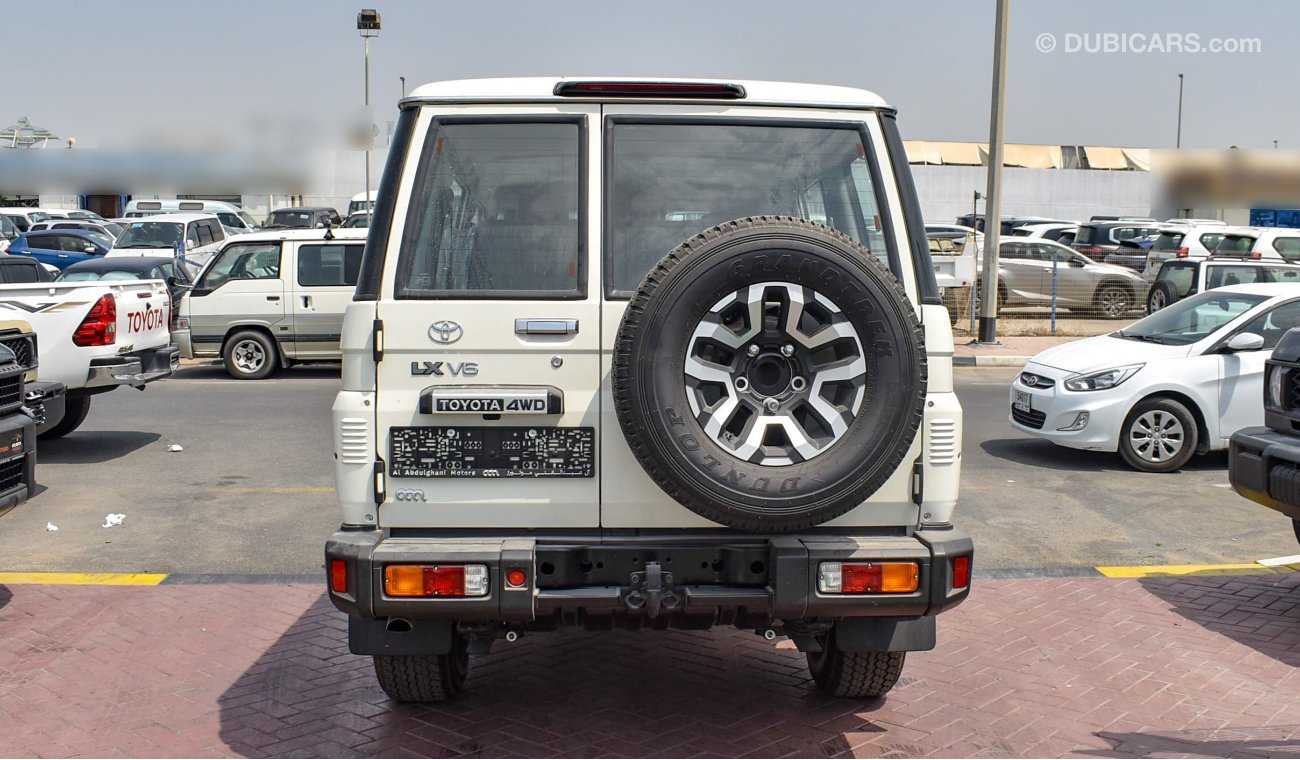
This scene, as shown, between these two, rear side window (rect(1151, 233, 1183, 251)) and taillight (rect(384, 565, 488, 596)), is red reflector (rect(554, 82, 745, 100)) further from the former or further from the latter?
rear side window (rect(1151, 233, 1183, 251))

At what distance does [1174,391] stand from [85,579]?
8.15 m

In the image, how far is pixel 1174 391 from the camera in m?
10.2

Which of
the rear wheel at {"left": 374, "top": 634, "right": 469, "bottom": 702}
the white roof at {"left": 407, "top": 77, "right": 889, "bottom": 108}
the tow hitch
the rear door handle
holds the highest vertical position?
the white roof at {"left": 407, "top": 77, "right": 889, "bottom": 108}

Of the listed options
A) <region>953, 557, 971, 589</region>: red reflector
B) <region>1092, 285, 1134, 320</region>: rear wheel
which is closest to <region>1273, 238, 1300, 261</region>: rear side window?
<region>1092, 285, 1134, 320</region>: rear wheel

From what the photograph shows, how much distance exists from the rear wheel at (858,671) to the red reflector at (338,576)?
6.22ft

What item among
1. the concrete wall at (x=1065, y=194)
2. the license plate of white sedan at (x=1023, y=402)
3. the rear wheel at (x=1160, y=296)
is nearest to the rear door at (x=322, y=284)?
the license plate of white sedan at (x=1023, y=402)

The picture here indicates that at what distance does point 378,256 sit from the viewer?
4.31 m

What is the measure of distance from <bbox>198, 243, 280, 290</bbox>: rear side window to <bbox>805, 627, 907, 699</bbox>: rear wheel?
1222 centimetres

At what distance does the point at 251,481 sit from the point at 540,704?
17.6 feet

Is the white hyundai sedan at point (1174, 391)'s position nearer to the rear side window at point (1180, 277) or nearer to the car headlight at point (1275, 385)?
the car headlight at point (1275, 385)

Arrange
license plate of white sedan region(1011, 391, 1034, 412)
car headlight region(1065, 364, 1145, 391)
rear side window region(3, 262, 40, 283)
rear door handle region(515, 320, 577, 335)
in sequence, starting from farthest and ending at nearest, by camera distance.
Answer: rear side window region(3, 262, 40, 283) → license plate of white sedan region(1011, 391, 1034, 412) → car headlight region(1065, 364, 1145, 391) → rear door handle region(515, 320, 577, 335)

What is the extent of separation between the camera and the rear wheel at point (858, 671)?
16.4ft

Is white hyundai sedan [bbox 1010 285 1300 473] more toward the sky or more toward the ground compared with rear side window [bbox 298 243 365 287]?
more toward the ground

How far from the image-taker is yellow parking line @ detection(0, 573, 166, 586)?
7.04 meters
